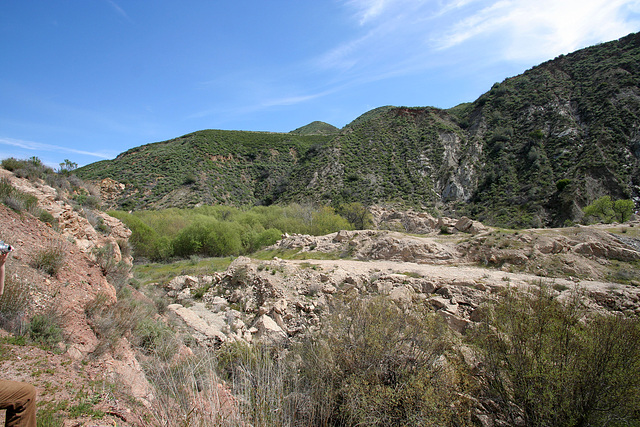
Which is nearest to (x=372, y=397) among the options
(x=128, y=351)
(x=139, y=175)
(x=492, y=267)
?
(x=128, y=351)

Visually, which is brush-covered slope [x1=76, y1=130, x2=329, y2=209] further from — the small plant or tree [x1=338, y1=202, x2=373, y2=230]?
the small plant

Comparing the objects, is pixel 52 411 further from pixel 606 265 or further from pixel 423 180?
pixel 423 180

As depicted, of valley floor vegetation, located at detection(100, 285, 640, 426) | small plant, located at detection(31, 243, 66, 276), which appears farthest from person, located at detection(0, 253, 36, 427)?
small plant, located at detection(31, 243, 66, 276)

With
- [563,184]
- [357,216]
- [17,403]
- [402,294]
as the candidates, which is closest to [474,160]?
[563,184]

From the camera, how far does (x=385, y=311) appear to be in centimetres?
709

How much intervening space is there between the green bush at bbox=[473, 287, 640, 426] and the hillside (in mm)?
31049

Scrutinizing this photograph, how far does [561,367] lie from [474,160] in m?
46.4

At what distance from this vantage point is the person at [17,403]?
2.33m

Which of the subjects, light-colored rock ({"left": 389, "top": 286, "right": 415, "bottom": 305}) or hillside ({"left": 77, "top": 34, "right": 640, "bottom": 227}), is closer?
light-colored rock ({"left": 389, "top": 286, "right": 415, "bottom": 305})

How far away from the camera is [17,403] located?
7.84 feet

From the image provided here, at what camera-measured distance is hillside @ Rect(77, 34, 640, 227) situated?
34469 mm

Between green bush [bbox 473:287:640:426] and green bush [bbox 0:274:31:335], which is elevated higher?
green bush [bbox 0:274:31:335]

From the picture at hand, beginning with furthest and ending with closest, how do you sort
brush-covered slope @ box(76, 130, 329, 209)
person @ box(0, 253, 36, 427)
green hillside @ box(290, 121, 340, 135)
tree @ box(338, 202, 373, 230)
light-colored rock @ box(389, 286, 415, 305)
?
green hillside @ box(290, 121, 340, 135) < brush-covered slope @ box(76, 130, 329, 209) < tree @ box(338, 202, 373, 230) < light-colored rock @ box(389, 286, 415, 305) < person @ box(0, 253, 36, 427)

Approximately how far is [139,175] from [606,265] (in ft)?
177
